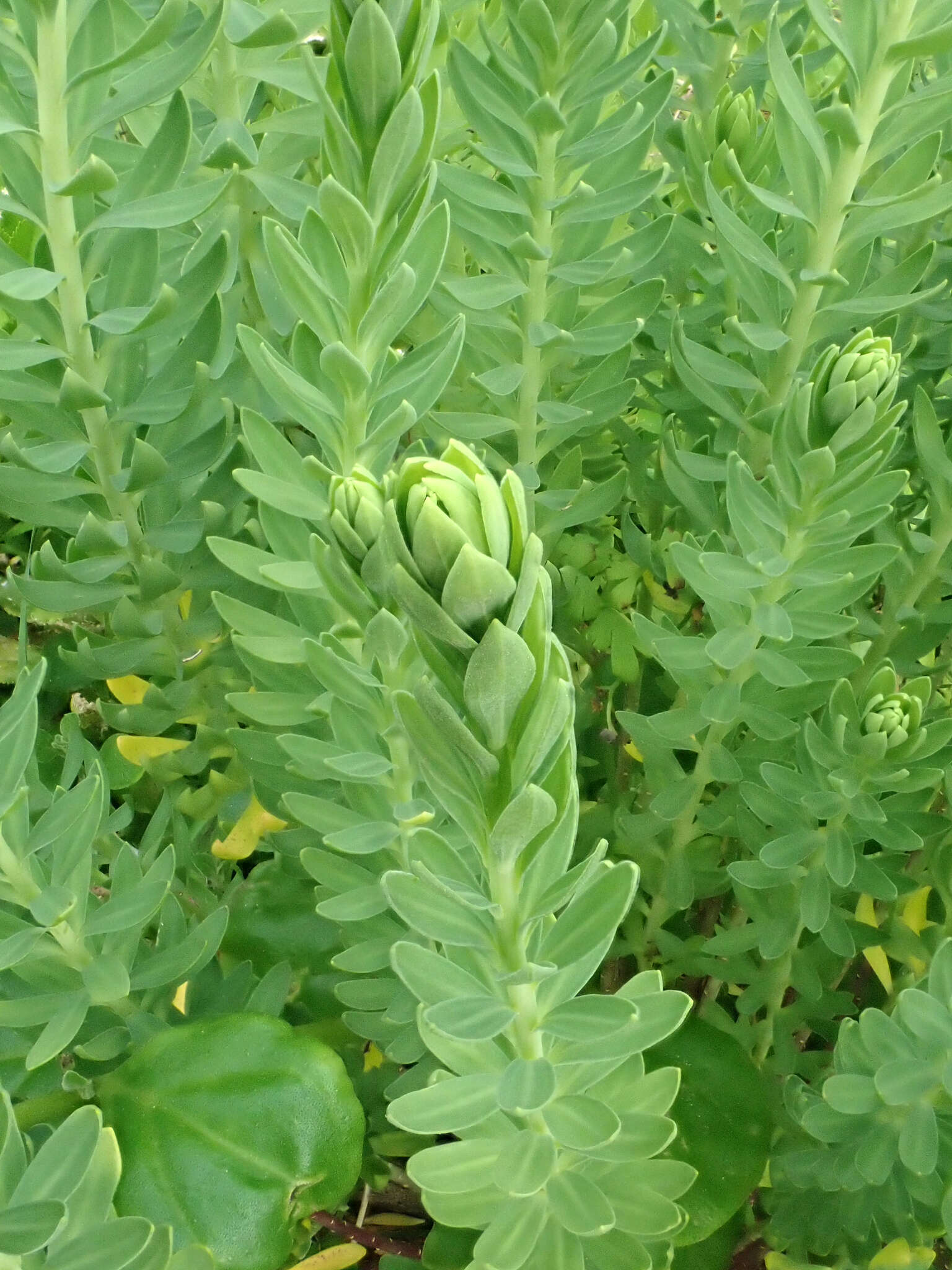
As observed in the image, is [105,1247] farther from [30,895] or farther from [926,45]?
[926,45]

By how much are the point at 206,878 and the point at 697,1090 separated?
0.42 m

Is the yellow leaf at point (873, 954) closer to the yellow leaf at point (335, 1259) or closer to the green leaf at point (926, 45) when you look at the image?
the yellow leaf at point (335, 1259)

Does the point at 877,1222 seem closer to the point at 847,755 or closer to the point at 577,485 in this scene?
the point at 847,755

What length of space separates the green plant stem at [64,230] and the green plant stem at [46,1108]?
1.10ft

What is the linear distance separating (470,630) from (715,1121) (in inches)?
21.2

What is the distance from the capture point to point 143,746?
90cm

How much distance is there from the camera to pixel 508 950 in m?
0.42

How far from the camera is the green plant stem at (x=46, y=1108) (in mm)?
649

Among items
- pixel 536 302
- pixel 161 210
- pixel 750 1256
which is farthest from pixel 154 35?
pixel 750 1256

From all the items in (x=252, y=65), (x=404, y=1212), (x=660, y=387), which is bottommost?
(x=404, y=1212)

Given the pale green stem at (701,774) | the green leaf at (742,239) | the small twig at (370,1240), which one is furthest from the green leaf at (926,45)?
the small twig at (370,1240)

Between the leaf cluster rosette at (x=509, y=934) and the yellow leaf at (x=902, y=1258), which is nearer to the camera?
the leaf cluster rosette at (x=509, y=934)

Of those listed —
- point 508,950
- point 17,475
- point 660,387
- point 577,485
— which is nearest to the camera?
point 508,950

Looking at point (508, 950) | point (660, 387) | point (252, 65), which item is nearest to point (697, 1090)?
point (508, 950)
